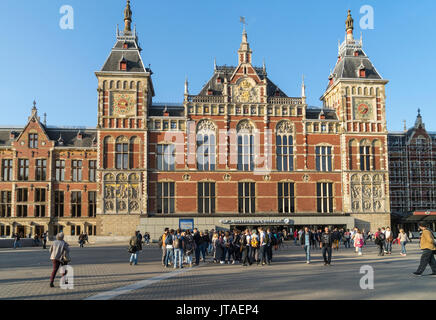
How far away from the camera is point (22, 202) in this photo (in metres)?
48.8

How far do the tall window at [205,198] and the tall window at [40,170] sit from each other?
18678 mm

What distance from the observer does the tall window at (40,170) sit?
163 feet

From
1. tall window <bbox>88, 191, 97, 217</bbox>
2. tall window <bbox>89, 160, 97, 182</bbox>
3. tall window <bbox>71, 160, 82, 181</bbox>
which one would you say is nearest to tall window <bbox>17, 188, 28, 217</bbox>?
tall window <bbox>71, 160, 82, 181</bbox>

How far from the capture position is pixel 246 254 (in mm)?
21109

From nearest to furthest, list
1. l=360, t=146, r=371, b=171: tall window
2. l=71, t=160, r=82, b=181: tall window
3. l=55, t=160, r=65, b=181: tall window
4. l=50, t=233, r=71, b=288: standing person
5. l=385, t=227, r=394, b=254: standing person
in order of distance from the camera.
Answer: l=50, t=233, r=71, b=288: standing person
l=385, t=227, r=394, b=254: standing person
l=360, t=146, r=371, b=171: tall window
l=55, t=160, r=65, b=181: tall window
l=71, t=160, r=82, b=181: tall window

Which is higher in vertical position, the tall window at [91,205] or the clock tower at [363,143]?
the clock tower at [363,143]

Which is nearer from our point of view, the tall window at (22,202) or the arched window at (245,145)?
the arched window at (245,145)

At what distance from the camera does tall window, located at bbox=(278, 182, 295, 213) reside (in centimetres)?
4547

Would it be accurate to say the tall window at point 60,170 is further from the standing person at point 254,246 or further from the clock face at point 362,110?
the standing person at point 254,246

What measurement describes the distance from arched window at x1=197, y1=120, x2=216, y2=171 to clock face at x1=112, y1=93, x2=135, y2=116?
7243mm

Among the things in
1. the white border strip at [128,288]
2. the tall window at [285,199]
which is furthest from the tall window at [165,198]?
the white border strip at [128,288]

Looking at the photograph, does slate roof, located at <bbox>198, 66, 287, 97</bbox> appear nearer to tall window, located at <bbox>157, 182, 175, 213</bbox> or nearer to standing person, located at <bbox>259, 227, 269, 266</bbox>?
tall window, located at <bbox>157, 182, 175, 213</bbox>
